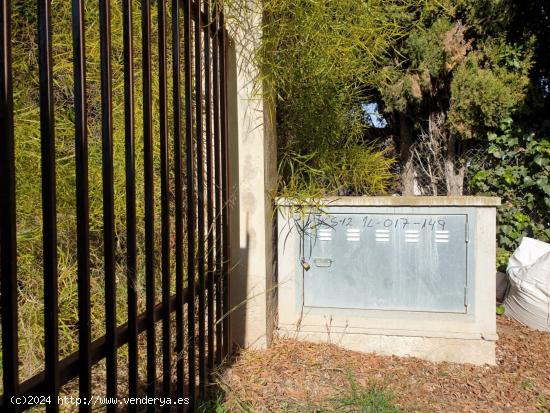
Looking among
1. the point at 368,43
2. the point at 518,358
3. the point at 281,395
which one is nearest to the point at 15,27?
the point at 368,43

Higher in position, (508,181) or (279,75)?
(279,75)

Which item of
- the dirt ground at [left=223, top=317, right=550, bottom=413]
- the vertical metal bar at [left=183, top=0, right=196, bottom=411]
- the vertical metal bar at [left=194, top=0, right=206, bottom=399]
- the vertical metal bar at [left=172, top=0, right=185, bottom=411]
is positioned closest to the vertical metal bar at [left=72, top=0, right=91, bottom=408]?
the vertical metal bar at [left=172, top=0, right=185, bottom=411]

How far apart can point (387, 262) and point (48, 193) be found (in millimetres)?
2526

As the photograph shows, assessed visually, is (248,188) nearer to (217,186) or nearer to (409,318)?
(217,186)

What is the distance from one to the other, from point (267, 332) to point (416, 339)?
3.44 ft

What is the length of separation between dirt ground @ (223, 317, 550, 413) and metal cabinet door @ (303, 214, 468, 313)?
385mm

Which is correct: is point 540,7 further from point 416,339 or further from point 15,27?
point 15,27

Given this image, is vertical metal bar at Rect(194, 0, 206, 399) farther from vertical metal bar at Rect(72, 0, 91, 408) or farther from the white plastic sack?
the white plastic sack

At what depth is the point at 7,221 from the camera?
3.19ft

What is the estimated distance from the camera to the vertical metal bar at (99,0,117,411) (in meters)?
1.31

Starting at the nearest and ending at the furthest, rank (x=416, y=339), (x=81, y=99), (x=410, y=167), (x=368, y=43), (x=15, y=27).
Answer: (x=81, y=99), (x=15, y=27), (x=416, y=339), (x=368, y=43), (x=410, y=167)

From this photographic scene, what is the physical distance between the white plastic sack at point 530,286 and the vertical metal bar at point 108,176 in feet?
11.7

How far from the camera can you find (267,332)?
296 cm

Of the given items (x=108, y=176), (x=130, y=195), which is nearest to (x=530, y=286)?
(x=130, y=195)
